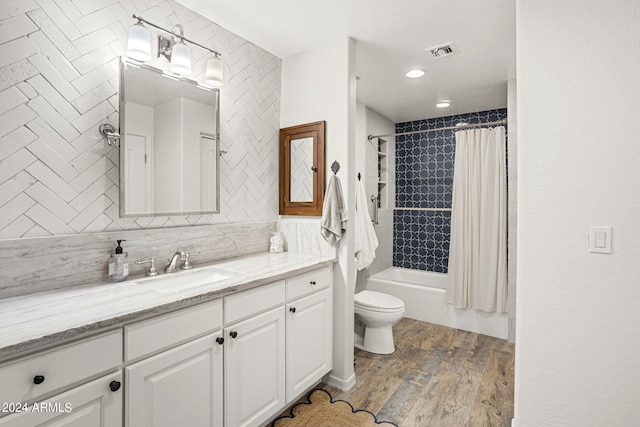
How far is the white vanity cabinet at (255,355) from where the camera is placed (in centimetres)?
157

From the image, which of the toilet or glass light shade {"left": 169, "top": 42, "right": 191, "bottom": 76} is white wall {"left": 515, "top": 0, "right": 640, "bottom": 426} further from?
glass light shade {"left": 169, "top": 42, "right": 191, "bottom": 76}

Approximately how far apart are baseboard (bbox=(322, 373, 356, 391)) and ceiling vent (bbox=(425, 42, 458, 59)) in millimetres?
2503

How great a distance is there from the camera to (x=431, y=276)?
13.6 feet

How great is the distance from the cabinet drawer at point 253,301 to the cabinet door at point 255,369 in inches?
1.5

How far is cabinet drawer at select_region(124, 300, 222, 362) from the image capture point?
120cm

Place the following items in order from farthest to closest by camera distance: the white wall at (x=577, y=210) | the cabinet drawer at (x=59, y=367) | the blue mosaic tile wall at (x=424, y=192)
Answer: the blue mosaic tile wall at (x=424, y=192) < the white wall at (x=577, y=210) < the cabinet drawer at (x=59, y=367)

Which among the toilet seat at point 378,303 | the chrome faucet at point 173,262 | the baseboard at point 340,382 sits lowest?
the baseboard at point 340,382

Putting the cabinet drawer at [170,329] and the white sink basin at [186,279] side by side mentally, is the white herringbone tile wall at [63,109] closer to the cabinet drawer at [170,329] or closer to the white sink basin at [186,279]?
the white sink basin at [186,279]

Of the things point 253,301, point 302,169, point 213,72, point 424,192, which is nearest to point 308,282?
point 253,301

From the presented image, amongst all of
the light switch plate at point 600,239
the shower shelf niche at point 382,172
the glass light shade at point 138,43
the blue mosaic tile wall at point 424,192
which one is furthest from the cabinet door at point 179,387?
the blue mosaic tile wall at point 424,192

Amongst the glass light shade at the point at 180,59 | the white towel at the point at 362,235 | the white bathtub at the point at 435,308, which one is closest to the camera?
the glass light shade at the point at 180,59

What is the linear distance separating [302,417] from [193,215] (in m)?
1.40

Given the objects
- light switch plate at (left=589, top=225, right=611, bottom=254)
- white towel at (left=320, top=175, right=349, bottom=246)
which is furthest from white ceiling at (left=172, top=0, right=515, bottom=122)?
light switch plate at (left=589, top=225, right=611, bottom=254)

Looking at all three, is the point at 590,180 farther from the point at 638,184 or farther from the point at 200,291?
the point at 200,291
